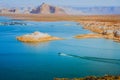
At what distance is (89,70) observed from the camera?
21.1ft

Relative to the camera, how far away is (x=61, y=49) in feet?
26.3

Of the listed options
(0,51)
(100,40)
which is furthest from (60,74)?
(100,40)

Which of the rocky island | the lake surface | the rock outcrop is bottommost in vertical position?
the lake surface

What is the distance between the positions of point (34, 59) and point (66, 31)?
83.0 inches

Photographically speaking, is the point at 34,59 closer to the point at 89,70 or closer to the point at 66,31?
the point at 89,70

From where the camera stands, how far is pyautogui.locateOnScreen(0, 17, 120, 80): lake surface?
6.29 meters

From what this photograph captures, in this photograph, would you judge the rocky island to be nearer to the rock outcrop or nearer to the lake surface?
the lake surface

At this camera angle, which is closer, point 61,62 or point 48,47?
point 61,62

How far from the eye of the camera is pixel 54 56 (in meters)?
7.52

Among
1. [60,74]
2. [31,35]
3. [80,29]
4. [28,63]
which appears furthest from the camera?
[80,29]

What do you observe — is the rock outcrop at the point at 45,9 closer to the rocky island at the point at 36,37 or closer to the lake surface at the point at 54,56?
the lake surface at the point at 54,56

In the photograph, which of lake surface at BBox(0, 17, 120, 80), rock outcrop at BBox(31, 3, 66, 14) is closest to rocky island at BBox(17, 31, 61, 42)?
lake surface at BBox(0, 17, 120, 80)

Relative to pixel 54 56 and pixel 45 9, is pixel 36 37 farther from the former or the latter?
pixel 45 9

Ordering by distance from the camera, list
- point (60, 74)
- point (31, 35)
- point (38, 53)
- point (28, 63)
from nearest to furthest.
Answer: point (60, 74) → point (28, 63) → point (38, 53) → point (31, 35)
